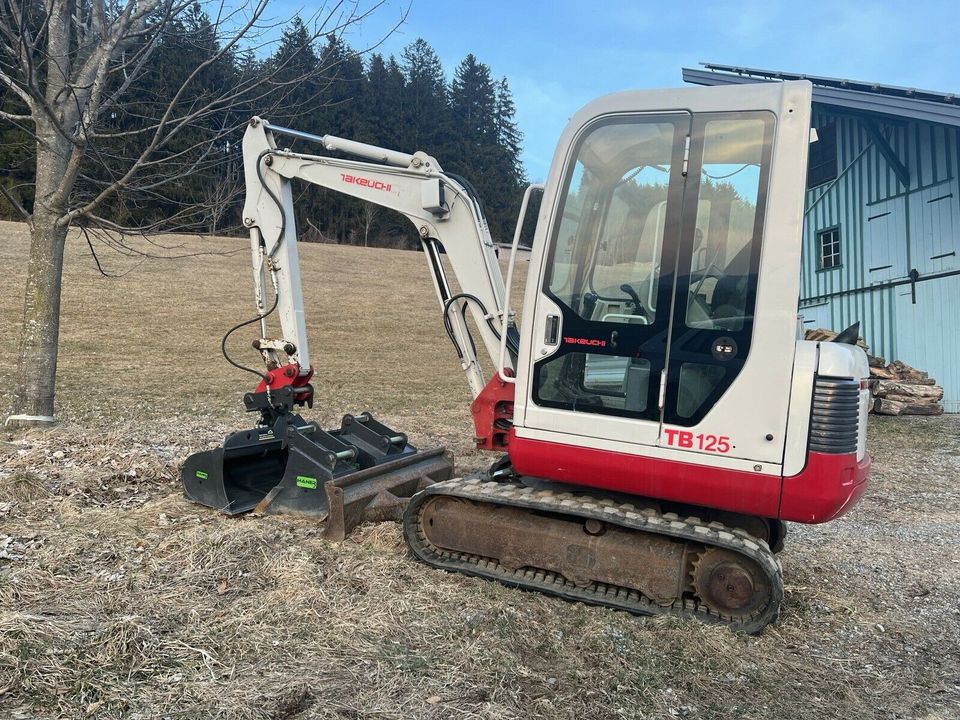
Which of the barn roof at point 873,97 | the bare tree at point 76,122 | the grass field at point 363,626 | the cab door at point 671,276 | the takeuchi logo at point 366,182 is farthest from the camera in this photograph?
the barn roof at point 873,97

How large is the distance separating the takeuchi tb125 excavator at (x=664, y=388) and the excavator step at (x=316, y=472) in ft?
0.98

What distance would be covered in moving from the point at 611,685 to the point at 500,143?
59.6 metres

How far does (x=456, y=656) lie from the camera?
3.36 meters

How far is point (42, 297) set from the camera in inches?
293

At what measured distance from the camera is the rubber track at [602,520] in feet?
12.2

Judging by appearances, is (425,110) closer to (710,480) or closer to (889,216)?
(889,216)

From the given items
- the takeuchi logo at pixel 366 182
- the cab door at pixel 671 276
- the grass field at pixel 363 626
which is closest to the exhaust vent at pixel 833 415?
the cab door at pixel 671 276

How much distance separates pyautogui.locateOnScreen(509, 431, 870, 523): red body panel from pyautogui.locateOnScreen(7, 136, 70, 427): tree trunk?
587 cm

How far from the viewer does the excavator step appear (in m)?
5.01

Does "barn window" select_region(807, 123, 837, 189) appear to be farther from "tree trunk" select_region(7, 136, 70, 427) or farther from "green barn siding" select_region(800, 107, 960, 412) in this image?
"tree trunk" select_region(7, 136, 70, 427)

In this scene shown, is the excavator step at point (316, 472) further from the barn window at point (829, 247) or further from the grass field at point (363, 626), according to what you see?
the barn window at point (829, 247)

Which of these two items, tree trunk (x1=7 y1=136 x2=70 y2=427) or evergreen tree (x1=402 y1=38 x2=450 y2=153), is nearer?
tree trunk (x1=7 y1=136 x2=70 y2=427)

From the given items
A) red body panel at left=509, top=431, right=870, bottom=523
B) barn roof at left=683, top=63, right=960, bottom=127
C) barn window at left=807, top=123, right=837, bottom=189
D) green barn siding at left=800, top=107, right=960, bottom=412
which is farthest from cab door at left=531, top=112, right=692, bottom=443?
barn window at left=807, top=123, right=837, bottom=189

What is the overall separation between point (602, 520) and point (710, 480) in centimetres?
65
